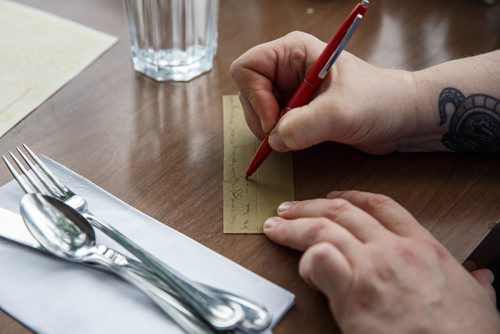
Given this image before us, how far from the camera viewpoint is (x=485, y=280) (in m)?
0.61

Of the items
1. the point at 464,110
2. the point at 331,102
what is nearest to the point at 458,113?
the point at 464,110

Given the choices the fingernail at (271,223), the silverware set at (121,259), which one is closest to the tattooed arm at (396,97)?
the fingernail at (271,223)

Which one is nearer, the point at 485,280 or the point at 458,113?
the point at 485,280

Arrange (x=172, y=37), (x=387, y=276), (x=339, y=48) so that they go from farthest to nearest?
(x=172, y=37) → (x=339, y=48) → (x=387, y=276)

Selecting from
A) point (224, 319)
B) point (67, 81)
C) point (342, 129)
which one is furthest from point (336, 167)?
point (67, 81)

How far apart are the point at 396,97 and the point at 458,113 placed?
0.08m

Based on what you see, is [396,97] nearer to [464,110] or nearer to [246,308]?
[464,110]

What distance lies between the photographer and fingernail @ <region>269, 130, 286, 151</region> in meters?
0.67

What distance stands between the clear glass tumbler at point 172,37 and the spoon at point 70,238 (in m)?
0.29

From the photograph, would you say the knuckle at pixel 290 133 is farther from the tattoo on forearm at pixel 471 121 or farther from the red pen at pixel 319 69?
the tattoo on forearm at pixel 471 121

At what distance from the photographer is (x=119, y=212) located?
655mm

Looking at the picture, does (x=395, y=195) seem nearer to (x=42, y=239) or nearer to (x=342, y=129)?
(x=342, y=129)

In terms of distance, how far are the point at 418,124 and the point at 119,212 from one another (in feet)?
1.15

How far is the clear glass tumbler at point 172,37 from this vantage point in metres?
0.82
